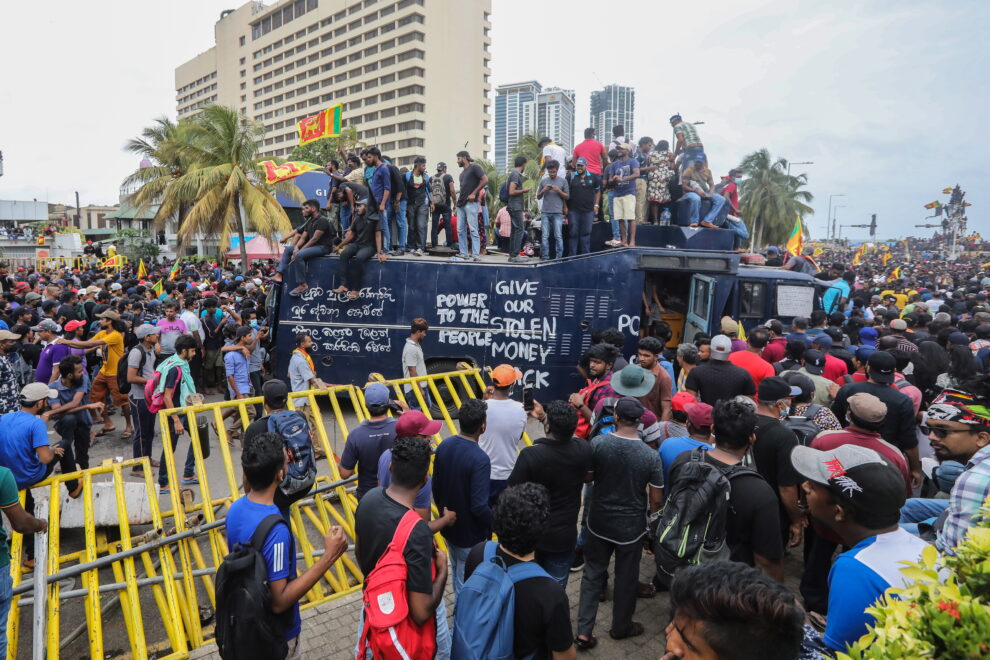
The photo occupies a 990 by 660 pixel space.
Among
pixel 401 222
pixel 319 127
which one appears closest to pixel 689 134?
pixel 401 222

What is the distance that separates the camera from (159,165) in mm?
25312

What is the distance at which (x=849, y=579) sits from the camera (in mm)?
2074

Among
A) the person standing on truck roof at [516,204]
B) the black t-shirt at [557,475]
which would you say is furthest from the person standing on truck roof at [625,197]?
the black t-shirt at [557,475]

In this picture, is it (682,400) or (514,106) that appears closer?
(682,400)

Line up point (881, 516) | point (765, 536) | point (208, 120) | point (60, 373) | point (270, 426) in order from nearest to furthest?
point (881, 516) < point (765, 536) < point (270, 426) < point (60, 373) < point (208, 120)

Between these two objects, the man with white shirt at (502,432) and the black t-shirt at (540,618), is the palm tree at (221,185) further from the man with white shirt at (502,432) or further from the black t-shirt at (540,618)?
the black t-shirt at (540,618)

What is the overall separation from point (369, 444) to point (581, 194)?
6.25 meters

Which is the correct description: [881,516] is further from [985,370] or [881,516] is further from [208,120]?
[208,120]

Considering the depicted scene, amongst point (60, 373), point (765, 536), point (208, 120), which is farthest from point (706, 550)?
point (208, 120)

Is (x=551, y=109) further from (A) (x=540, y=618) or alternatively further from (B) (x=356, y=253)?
(A) (x=540, y=618)

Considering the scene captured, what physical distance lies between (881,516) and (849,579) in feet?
1.08

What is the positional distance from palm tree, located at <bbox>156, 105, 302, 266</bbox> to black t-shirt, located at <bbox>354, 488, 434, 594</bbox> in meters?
19.9

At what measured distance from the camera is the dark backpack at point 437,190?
10.2m

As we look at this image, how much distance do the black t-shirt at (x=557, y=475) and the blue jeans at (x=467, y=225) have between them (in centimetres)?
603
